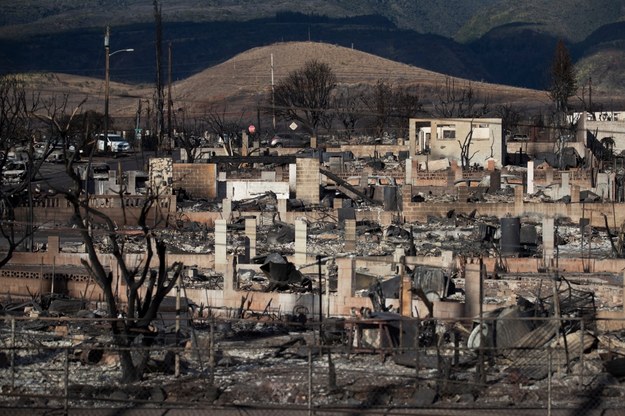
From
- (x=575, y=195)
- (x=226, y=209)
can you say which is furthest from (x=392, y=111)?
(x=226, y=209)

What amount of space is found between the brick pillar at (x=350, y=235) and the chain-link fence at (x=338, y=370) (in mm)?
11693

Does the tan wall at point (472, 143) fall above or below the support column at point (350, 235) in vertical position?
above

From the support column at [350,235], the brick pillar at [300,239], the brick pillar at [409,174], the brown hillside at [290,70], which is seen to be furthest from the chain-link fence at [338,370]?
the brown hillside at [290,70]

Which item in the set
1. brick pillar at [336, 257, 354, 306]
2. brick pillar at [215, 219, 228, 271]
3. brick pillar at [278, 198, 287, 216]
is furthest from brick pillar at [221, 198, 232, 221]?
brick pillar at [336, 257, 354, 306]

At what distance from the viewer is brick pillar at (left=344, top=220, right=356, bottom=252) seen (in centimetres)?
3425

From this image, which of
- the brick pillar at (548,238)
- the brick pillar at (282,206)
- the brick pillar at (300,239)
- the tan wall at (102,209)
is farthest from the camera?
the brick pillar at (282,206)

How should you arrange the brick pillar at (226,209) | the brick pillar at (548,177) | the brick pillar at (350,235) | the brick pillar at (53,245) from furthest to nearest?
1. the brick pillar at (548,177)
2. the brick pillar at (226,209)
3. the brick pillar at (350,235)
4. the brick pillar at (53,245)

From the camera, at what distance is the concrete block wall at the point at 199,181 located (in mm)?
46188

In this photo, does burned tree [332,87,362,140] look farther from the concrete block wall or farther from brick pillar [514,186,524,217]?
brick pillar [514,186,524,217]

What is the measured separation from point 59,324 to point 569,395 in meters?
8.31

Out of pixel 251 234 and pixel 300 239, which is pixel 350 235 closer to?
pixel 251 234

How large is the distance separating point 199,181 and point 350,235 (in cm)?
1217

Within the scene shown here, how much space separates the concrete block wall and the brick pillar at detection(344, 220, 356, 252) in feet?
37.5

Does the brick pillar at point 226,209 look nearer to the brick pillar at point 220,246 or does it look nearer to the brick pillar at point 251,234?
the brick pillar at point 251,234
